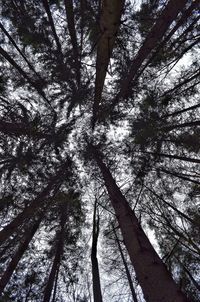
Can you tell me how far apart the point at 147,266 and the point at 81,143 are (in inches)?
233

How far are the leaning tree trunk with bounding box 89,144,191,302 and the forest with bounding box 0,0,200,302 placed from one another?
165 cm

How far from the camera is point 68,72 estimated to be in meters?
7.99

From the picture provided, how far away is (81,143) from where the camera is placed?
8.98 meters

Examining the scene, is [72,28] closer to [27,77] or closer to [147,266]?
[27,77]

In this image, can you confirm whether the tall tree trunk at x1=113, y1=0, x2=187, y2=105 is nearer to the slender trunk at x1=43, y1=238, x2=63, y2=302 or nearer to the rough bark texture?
the rough bark texture

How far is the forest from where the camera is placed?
22.6 feet

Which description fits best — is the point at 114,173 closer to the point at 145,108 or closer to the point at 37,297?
the point at 145,108

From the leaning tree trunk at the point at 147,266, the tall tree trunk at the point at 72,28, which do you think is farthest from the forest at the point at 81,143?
the leaning tree trunk at the point at 147,266

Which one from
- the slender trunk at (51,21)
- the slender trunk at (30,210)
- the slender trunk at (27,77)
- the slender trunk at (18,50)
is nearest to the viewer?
the slender trunk at (30,210)

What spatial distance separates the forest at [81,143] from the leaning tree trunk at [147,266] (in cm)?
165

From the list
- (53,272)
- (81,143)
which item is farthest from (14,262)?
(81,143)

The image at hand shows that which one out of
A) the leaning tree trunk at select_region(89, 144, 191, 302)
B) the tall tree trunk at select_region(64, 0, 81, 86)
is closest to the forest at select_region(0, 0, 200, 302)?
the tall tree trunk at select_region(64, 0, 81, 86)

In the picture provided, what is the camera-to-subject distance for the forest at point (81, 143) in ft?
22.6

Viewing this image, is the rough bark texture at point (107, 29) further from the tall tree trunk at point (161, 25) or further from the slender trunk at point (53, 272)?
the slender trunk at point (53, 272)
